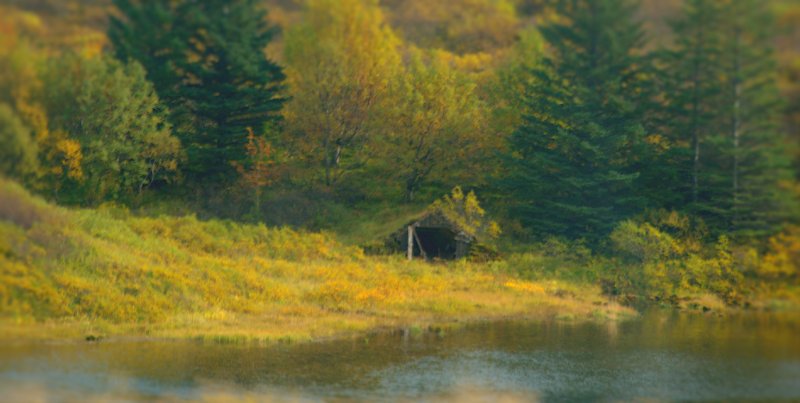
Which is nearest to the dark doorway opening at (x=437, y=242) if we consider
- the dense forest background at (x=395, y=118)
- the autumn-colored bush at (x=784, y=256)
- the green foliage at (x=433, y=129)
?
the dense forest background at (x=395, y=118)

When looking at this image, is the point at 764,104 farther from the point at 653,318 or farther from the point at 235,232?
the point at 235,232

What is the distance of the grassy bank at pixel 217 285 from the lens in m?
31.8

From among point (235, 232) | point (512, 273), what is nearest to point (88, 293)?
point (235, 232)

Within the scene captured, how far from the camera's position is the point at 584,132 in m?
56.7

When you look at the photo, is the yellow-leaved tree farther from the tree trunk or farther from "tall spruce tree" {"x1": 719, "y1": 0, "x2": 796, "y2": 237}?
the tree trunk

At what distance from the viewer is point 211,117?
6109cm

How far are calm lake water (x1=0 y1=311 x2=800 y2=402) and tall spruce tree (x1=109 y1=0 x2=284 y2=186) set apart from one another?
3147 cm

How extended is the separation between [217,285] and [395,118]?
29367mm

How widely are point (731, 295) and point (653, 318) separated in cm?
571

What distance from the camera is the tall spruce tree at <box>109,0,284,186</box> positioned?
58.9 m

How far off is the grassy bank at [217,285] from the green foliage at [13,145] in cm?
84

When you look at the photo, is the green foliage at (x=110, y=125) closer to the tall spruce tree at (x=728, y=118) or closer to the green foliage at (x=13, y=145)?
the green foliage at (x=13, y=145)

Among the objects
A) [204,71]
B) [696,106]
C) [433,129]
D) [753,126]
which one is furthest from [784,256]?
[204,71]

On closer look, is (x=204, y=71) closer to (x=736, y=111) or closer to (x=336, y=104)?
(x=336, y=104)
